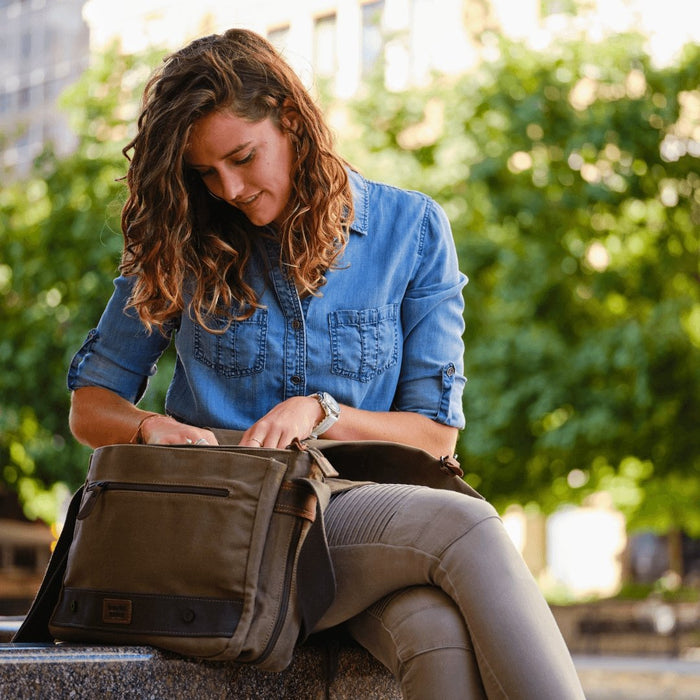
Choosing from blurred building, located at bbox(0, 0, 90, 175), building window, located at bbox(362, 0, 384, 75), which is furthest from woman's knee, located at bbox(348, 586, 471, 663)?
blurred building, located at bbox(0, 0, 90, 175)

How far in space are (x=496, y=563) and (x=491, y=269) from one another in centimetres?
1053

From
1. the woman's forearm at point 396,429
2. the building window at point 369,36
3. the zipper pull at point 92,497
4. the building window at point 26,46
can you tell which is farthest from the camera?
the building window at point 26,46

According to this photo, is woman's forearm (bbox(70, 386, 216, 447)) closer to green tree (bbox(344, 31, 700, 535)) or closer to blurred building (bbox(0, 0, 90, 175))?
green tree (bbox(344, 31, 700, 535))

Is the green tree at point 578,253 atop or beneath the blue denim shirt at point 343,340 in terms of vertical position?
beneath

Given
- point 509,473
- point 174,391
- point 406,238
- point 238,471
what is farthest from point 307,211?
point 509,473

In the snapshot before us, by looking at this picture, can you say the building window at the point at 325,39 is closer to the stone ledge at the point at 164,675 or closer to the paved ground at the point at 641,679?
the paved ground at the point at 641,679

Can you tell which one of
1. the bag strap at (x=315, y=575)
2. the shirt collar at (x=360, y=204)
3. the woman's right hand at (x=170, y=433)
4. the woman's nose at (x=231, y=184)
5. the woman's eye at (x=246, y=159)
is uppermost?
the woman's eye at (x=246, y=159)

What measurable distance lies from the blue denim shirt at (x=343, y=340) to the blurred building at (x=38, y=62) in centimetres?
2835

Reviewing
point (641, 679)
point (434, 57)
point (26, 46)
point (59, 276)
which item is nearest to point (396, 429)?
point (641, 679)

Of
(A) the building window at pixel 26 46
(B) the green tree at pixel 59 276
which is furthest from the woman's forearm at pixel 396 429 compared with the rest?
(A) the building window at pixel 26 46

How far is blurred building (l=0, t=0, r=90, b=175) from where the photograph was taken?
31.2 metres

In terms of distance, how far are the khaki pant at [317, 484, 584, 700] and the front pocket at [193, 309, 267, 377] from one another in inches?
16.3

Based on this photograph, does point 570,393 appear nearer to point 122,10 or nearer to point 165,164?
point 165,164

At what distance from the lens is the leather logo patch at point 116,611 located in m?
2.16
